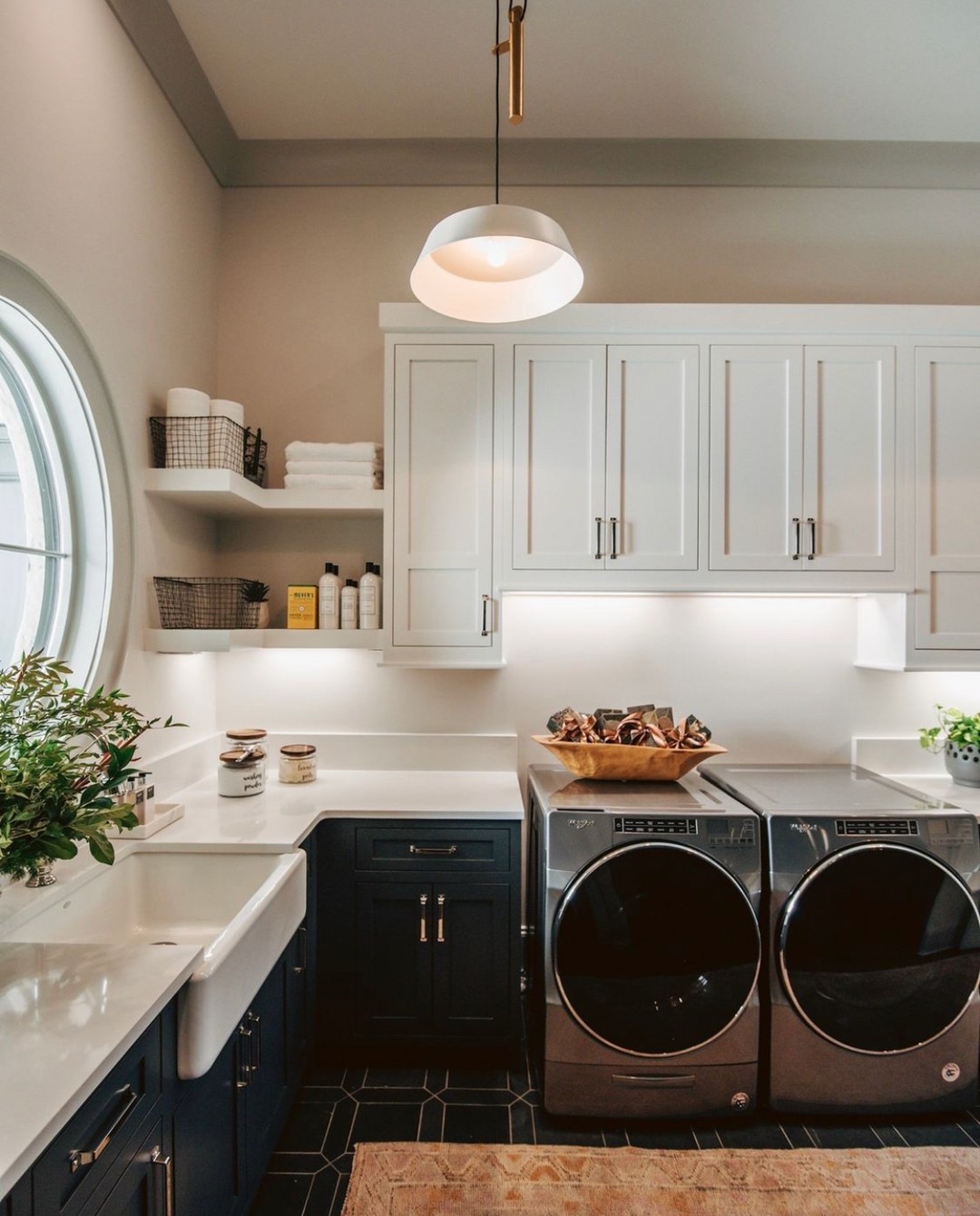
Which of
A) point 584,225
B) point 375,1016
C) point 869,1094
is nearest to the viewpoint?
point 869,1094

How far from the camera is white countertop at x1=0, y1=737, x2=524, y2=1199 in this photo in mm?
883

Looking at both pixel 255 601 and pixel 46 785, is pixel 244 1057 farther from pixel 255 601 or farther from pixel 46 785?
pixel 255 601

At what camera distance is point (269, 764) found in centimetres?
269

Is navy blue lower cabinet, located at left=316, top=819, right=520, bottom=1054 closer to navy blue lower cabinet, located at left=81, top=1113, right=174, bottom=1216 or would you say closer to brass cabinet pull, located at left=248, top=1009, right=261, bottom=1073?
brass cabinet pull, located at left=248, top=1009, right=261, bottom=1073

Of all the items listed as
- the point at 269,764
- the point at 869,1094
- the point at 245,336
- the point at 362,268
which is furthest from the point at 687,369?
the point at 869,1094

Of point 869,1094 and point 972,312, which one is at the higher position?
point 972,312

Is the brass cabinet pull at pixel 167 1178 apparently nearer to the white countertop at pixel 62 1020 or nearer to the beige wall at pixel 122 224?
the white countertop at pixel 62 1020

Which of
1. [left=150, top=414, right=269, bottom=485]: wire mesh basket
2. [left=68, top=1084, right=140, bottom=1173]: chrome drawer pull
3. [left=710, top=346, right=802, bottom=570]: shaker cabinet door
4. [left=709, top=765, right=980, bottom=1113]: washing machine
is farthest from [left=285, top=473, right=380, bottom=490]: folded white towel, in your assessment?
[left=68, top=1084, right=140, bottom=1173]: chrome drawer pull

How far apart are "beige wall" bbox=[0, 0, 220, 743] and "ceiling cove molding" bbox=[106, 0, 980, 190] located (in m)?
0.34

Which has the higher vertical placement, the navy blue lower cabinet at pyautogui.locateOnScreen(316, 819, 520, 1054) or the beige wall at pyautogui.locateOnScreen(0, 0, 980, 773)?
the beige wall at pyautogui.locateOnScreen(0, 0, 980, 773)

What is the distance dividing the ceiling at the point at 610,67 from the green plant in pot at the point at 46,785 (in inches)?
84.4

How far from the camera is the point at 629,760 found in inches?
90.9

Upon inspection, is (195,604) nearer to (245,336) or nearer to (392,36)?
(245,336)

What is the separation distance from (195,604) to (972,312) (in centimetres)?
281
